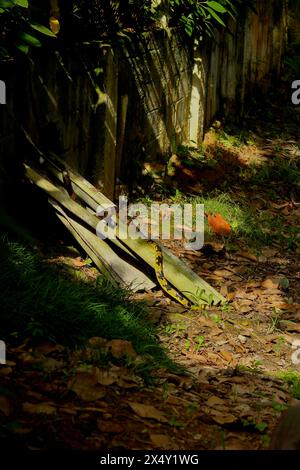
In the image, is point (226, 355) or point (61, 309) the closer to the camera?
point (61, 309)

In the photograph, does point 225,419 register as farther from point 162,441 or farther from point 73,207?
point 73,207

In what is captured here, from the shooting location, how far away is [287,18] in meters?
11.7

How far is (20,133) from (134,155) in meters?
1.76

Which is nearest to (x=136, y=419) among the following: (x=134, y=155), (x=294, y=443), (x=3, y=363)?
(x=3, y=363)

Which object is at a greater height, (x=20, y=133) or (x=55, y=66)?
(x=55, y=66)

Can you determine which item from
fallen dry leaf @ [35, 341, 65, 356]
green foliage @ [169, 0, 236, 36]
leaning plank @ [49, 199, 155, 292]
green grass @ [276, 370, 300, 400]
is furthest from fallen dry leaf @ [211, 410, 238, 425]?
green foliage @ [169, 0, 236, 36]

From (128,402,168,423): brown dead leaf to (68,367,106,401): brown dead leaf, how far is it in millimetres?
150

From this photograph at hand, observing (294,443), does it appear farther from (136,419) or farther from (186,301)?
(186,301)

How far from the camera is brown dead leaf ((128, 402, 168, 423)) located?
3516mm

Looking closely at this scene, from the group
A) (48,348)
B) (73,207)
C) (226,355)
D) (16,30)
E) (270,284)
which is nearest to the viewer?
(48,348)

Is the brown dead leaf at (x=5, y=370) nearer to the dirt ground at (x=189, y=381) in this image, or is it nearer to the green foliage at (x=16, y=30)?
the dirt ground at (x=189, y=381)

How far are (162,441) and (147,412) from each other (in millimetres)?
237

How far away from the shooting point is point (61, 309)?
4.20 meters

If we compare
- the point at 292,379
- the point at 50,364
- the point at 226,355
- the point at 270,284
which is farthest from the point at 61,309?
the point at 270,284
